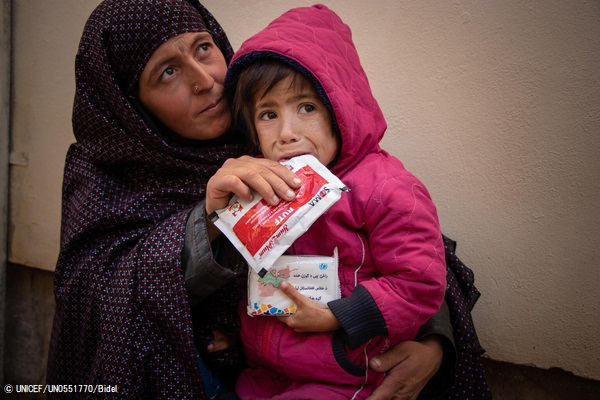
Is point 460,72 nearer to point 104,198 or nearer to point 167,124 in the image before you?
point 167,124

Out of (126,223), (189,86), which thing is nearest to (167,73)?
(189,86)

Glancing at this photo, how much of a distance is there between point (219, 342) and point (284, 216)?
636 millimetres

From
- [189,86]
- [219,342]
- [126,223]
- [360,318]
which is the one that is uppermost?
[189,86]

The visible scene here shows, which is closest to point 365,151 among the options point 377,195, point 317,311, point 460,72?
point 377,195

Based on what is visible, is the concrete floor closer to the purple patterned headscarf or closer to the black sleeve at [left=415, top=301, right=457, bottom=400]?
the black sleeve at [left=415, top=301, right=457, bottom=400]

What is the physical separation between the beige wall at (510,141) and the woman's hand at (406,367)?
0.55 m

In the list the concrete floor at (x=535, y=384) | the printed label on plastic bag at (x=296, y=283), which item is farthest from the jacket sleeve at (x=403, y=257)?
the concrete floor at (x=535, y=384)

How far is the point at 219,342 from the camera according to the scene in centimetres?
135

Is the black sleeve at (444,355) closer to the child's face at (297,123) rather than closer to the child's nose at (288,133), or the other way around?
the child's face at (297,123)

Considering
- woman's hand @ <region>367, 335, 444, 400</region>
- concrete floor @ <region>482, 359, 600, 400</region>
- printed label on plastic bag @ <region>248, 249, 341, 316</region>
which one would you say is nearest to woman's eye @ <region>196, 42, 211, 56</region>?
printed label on plastic bag @ <region>248, 249, 341, 316</region>

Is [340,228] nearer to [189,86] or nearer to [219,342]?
[219,342]

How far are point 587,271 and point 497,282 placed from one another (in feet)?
1.02

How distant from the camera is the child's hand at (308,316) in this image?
1.04 meters

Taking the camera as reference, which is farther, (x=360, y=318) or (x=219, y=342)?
(x=219, y=342)
